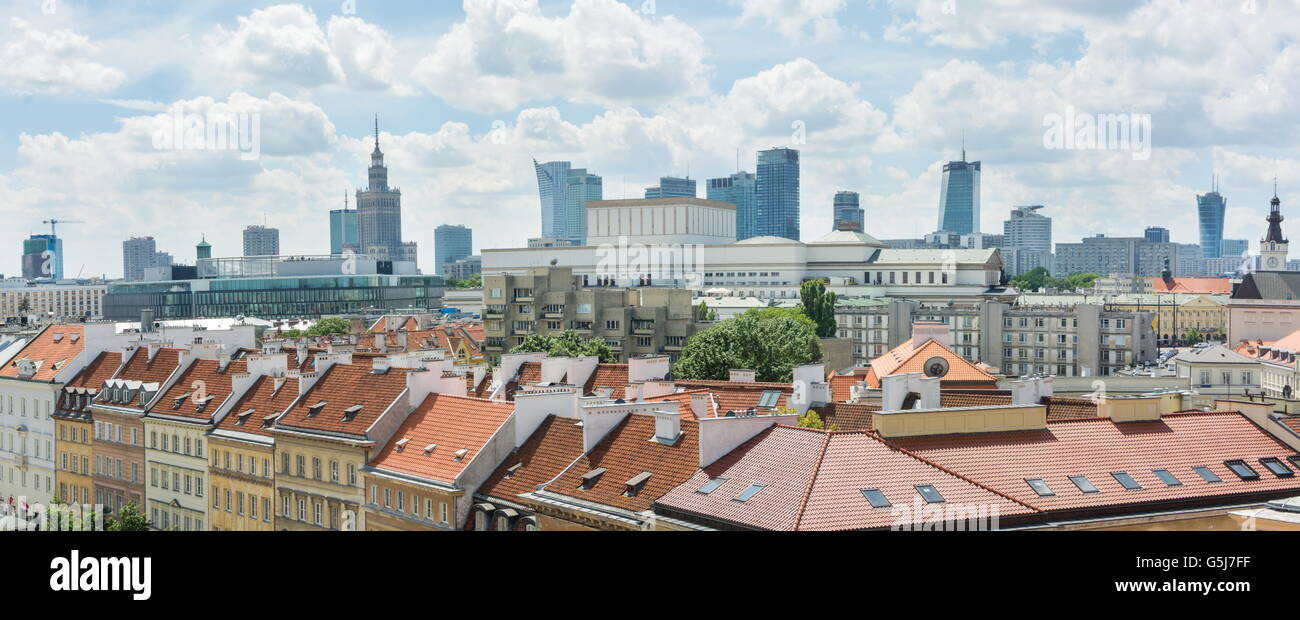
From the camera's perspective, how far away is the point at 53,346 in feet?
185

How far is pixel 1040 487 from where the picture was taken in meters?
26.8

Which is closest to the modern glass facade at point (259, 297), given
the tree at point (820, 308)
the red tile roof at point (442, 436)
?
the tree at point (820, 308)

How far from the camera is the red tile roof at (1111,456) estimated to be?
88.3ft

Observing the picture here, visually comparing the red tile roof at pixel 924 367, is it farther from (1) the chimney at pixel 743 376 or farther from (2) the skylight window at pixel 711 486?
(2) the skylight window at pixel 711 486

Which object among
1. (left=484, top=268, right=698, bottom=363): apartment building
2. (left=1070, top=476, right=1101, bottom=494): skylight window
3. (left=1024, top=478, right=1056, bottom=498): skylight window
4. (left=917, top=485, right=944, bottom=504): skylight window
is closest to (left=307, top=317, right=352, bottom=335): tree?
(left=484, top=268, right=698, bottom=363): apartment building

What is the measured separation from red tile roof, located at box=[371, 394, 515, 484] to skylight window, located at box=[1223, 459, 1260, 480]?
710 inches

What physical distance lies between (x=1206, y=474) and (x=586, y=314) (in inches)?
2988

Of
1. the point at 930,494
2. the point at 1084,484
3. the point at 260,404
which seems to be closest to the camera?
the point at 930,494

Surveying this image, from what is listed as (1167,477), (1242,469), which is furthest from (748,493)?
(1242,469)

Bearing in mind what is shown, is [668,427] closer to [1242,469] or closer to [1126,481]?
[1126,481]

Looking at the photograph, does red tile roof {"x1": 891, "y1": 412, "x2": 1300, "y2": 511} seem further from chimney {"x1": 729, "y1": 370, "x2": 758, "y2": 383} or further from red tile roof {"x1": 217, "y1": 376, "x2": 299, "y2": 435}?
red tile roof {"x1": 217, "y1": 376, "x2": 299, "y2": 435}
